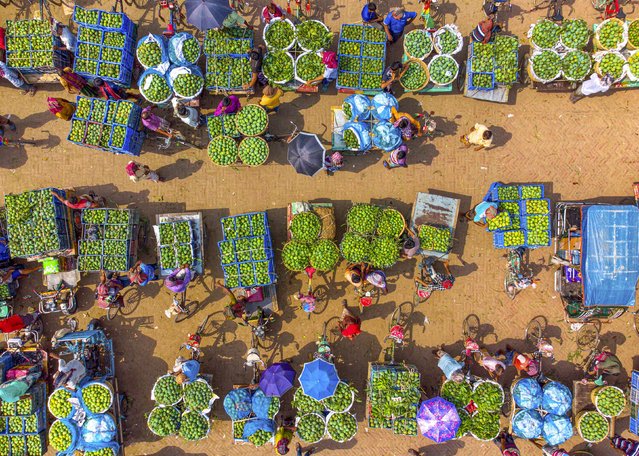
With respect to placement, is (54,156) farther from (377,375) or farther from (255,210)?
(377,375)

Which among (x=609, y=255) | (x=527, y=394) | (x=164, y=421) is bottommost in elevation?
(x=164, y=421)

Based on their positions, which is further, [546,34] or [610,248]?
[546,34]

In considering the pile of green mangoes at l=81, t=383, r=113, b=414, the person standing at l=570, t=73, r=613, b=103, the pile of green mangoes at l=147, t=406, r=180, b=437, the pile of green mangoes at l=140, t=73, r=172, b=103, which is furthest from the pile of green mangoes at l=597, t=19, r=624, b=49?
Answer: the pile of green mangoes at l=81, t=383, r=113, b=414

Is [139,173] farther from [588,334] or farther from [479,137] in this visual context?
[588,334]

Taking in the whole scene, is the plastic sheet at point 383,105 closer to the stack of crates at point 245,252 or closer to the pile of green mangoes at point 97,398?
the stack of crates at point 245,252

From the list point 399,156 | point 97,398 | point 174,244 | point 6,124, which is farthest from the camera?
point 6,124

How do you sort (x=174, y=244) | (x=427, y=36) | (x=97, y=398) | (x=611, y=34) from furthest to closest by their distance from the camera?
(x=427, y=36) < (x=611, y=34) < (x=174, y=244) < (x=97, y=398)

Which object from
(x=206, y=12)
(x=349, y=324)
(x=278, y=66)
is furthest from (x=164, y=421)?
(x=206, y=12)

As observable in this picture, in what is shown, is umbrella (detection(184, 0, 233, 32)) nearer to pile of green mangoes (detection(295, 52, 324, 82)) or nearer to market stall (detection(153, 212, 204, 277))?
pile of green mangoes (detection(295, 52, 324, 82))
